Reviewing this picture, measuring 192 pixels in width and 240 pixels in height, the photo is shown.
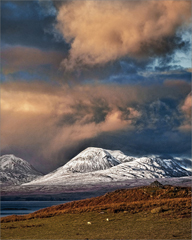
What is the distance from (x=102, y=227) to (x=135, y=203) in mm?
10575

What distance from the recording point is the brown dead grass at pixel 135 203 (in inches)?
1845

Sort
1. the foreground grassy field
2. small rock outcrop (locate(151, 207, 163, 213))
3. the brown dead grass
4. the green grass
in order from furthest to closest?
1. the brown dead grass
2. small rock outcrop (locate(151, 207, 163, 213))
3. the foreground grassy field
4. the green grass

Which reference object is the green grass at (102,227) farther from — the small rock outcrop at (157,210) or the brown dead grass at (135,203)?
the brown dead grass at (135,203)

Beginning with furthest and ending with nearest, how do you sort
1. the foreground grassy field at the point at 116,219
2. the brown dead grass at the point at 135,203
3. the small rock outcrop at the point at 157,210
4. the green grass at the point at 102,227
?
1. the brown dead grass at the point at 135,203
2. the small rock outcrop at the point at 157,210
3. the foreground grassy field at the point at 116,219
4. the green grass at the point at 102,227

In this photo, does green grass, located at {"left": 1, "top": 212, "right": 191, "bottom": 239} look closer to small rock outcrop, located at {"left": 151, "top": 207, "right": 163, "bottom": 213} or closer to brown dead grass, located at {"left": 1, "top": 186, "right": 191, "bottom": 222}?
small rock outcrop, located at {"left": 151, "top": 207, "right": 163, "bottom": 213}

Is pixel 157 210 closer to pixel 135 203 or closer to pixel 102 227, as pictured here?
pixel 135 203

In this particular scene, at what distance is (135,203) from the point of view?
50469mm

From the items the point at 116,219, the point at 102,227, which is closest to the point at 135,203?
the point at 116,219

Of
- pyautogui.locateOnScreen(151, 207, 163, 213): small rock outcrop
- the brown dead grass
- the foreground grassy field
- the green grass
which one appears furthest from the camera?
the brown dead grass

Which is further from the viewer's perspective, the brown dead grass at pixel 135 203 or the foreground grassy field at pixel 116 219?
the brown dead grass at pixel 135 203

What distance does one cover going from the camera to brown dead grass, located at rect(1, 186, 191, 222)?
46.9 metres

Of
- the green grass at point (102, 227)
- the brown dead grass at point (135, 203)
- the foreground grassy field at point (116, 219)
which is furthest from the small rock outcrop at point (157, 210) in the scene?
the green grass at point (102, 227)

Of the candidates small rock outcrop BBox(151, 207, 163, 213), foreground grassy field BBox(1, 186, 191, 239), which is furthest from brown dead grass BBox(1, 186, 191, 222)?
small rock outcrop BBox(151, 207, 163, 213)

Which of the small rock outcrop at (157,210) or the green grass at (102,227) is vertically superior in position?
the small rock outcrop at (157,210)
